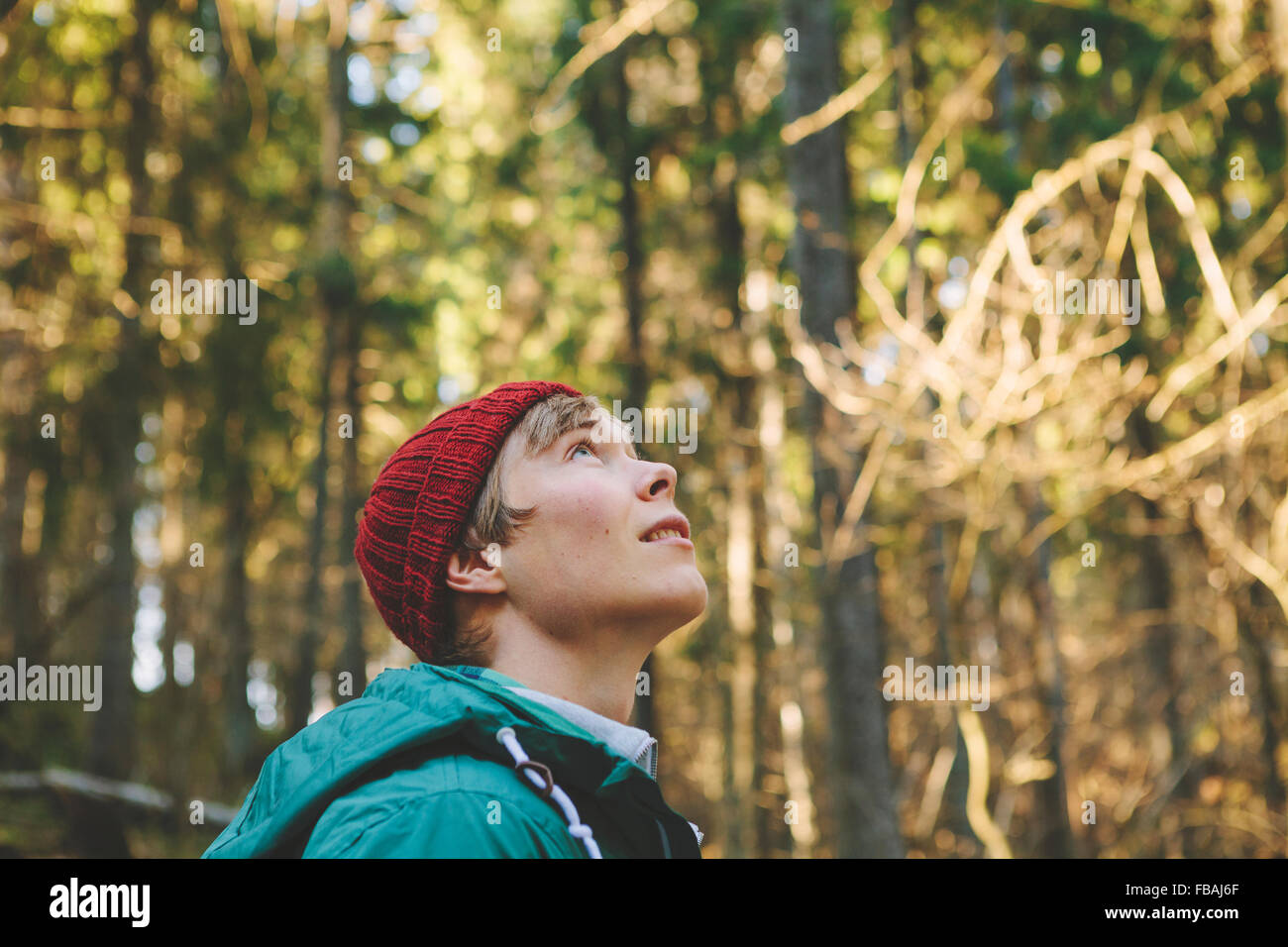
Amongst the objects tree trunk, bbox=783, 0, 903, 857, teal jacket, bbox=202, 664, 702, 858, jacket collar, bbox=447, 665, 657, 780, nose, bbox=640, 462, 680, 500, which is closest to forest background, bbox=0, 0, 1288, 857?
tree trunk, bbox=783, 0, 903, 857

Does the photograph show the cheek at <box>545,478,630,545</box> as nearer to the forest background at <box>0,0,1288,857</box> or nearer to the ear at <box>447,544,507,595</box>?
the ear at <box>447,544,507,595</box>

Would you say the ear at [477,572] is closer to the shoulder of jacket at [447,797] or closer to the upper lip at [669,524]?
the upper lip at [669,524]

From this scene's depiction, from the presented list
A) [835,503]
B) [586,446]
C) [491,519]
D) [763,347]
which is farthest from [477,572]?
[763,347]

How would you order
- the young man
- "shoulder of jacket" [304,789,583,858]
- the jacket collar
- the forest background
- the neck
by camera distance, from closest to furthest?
"shoulder of jacket" [304,789,583,858] → the young man → the jacket collar → the neck → the forest background

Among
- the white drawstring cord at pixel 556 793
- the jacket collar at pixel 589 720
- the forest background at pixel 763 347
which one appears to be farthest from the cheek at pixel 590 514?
the forest background at pixel 763 347

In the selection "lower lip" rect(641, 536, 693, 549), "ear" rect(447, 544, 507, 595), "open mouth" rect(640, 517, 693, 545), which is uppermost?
"open mouth" rect(640, 517, 693, 545)

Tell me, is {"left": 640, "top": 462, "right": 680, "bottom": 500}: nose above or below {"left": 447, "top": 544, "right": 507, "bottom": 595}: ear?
above

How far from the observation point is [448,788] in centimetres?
131

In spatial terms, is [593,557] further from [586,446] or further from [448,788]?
[448,788]

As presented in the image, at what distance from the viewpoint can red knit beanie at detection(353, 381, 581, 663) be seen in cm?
195

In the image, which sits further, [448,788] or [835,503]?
[835,503]

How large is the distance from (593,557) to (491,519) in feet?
0.72

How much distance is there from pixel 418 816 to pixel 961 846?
Answer: 899 cm
